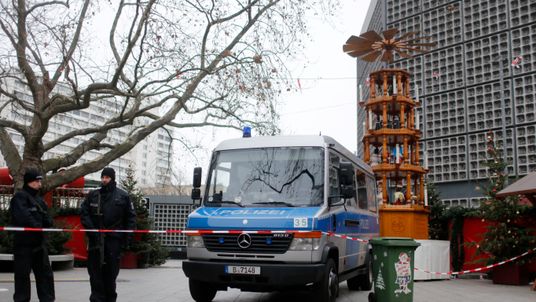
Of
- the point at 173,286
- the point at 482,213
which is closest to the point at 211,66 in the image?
the point at 173,286

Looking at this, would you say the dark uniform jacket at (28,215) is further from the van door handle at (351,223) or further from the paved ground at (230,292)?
the van door handle at (351,223)

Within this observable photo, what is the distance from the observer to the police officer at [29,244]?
22.6ft

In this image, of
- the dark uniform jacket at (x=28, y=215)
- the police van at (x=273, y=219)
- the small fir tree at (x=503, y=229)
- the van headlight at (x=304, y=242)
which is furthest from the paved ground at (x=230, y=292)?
the van headlight at (x=304, y=242)

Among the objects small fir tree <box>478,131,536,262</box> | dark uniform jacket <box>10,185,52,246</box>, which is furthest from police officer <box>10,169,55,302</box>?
small fir tree <box>478,131,536,262</box>

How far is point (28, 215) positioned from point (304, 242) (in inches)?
146

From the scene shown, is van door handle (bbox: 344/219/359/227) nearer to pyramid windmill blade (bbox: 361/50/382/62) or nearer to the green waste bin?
the green waste bin

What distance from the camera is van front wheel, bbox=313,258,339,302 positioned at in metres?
7.48

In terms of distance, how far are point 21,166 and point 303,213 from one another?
10.0 metres

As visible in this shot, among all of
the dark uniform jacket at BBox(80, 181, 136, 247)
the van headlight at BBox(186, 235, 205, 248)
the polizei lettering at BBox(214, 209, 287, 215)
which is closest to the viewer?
the dark uniform jacket at BBox(80, 181, 136, 247)

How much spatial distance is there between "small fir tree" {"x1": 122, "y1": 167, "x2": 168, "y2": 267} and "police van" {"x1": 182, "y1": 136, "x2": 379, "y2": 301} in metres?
8.98

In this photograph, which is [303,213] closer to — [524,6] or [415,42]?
[415,42]

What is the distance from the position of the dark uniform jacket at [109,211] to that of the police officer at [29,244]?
0.59 m

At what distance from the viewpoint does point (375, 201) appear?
1234cm

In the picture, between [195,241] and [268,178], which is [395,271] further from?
[195,241]
